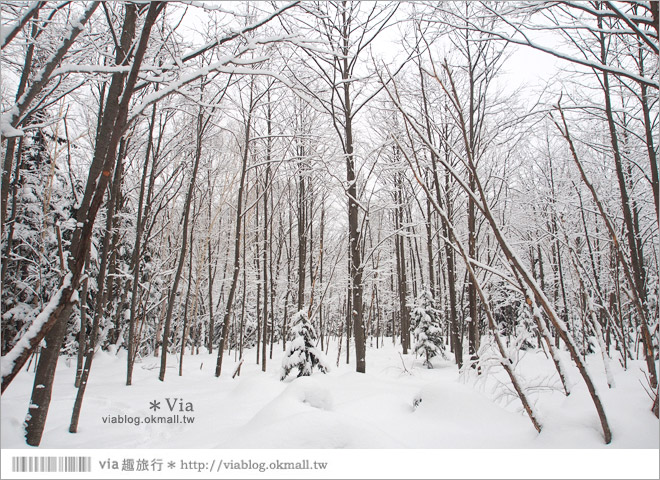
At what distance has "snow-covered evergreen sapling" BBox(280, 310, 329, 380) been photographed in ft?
21.0

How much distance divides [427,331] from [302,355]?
16.1 ft

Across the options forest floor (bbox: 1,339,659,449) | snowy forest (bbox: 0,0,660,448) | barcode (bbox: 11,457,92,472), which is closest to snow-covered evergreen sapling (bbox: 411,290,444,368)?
snowy forest (bbox: 0,0,660,448)

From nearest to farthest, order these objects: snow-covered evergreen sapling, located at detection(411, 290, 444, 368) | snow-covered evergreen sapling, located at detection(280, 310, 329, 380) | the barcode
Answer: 1. the barcode
2. snow-covered evergreen sapling, located at detection(280, 310, 329, 380)
3. snow-covered evergreen sapling, located at detection(411, 290, 444, 368)

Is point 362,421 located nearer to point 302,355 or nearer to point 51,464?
point 51,464

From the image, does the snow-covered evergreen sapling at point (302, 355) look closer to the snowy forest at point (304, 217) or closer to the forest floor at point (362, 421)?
the snowy forest at point (304, 217)

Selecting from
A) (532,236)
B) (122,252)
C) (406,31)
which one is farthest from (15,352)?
(532,236)

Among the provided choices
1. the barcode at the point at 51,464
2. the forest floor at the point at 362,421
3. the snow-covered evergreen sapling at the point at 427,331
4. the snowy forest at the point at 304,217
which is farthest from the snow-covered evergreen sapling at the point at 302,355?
the barcode at the point at 51,464

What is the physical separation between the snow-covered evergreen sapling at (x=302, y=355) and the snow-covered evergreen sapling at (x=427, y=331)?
4290 mm

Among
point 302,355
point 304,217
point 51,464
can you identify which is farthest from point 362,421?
point 304,217

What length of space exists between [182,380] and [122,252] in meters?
6.41

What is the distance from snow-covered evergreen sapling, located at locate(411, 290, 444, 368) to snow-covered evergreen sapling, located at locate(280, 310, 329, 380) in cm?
429

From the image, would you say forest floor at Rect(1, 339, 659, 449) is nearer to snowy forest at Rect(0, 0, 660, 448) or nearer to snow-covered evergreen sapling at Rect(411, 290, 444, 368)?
snowy forest at Rect(0, 0, 660, 448)

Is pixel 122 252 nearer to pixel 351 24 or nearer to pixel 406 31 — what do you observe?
pixel 351 24

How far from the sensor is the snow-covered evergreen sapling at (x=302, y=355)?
641 cm
